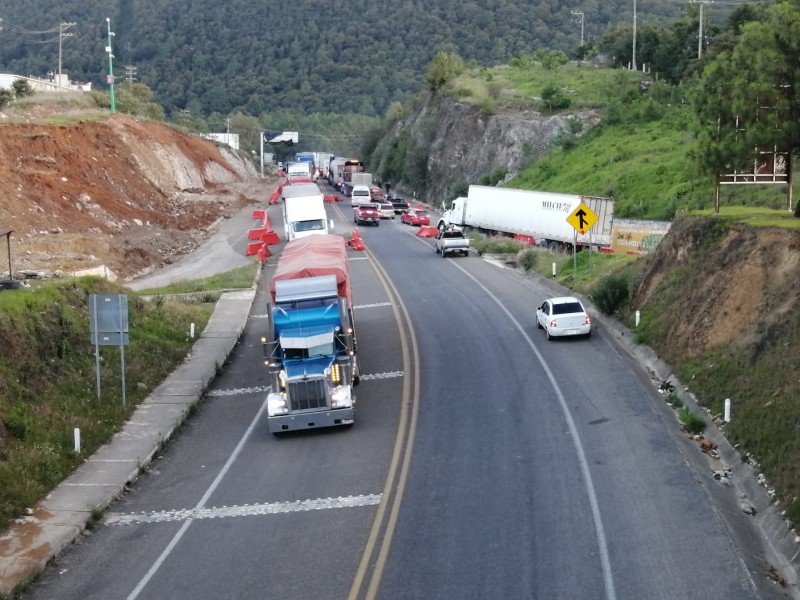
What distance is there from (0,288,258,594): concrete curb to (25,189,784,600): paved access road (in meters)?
0.37

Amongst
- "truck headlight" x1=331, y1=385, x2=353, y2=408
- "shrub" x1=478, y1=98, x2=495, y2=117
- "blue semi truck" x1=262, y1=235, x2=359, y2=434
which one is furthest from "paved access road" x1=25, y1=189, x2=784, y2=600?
"shrub" x1=478, y1=98, x2=495, y2=117

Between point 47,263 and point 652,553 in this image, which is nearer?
point 652,553

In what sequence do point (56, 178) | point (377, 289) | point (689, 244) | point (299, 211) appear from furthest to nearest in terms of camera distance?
point (56, 178) < point (299, 211) < point (377, 289) < point (689, 244)

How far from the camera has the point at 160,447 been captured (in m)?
22.9

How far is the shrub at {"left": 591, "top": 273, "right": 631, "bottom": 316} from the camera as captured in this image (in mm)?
35156

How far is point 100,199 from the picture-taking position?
205ft

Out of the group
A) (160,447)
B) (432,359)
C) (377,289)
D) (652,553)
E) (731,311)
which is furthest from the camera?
(377,289)

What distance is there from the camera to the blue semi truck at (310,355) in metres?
23.2

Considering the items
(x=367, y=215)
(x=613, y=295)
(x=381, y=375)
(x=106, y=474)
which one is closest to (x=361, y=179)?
(x=367, y=215)

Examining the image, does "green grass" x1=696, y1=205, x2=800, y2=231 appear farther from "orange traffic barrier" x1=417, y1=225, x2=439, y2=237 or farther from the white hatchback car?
"orange traffic barrier" x1=417, y1=225, x2=439, y2=237

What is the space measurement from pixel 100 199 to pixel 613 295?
36901 mm

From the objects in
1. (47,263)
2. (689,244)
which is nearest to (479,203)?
(47,263)

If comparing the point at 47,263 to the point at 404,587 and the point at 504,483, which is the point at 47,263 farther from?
the point at 404,587

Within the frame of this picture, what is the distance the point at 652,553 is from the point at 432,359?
1493 cm
